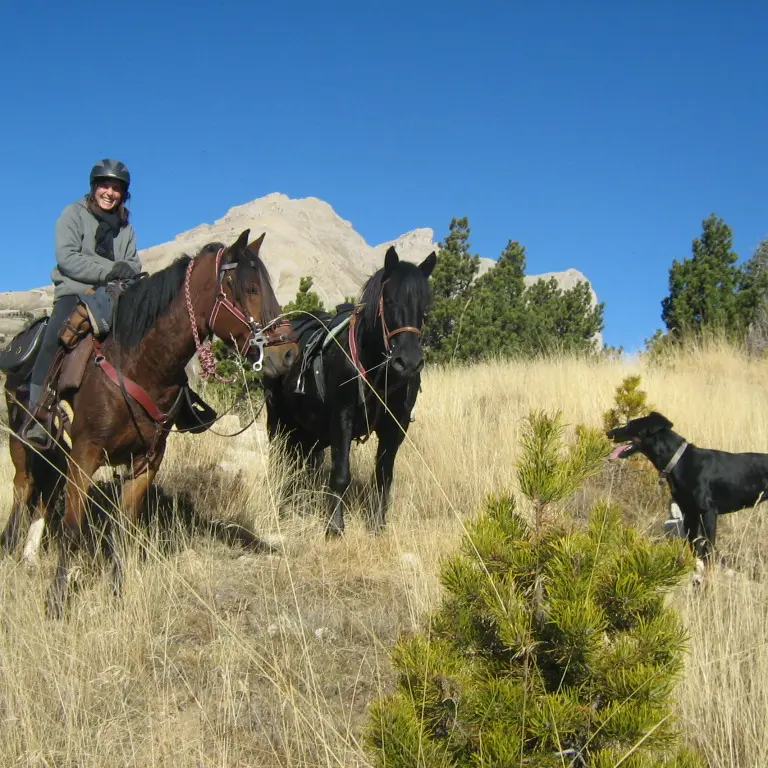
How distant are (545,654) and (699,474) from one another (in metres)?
3.74

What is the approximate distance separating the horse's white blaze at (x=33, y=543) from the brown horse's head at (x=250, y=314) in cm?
219

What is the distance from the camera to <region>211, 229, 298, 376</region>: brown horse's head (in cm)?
381

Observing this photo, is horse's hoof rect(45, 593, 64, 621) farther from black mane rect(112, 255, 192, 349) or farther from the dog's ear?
the dog's ear

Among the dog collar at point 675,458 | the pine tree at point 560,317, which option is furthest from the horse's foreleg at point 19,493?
the pine tree at point 560,317

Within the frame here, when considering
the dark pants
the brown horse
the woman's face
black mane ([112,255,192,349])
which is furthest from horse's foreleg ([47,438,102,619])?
the woman's face

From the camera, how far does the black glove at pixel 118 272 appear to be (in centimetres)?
441

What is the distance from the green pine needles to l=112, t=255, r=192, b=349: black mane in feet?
9.48

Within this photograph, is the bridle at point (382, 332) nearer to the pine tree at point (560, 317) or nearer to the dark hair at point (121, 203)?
the dark hair at point (121, 203)

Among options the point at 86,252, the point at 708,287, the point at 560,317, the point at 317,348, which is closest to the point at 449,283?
the point at 560,317

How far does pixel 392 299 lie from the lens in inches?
195

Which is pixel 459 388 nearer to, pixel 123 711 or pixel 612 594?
pixel 123 711

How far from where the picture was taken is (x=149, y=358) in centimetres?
411

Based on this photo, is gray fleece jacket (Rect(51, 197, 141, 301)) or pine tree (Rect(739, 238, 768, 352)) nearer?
gray fleece jacket (Rect(51, 197, 141, 301))

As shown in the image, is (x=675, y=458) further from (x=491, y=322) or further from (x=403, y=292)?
(x=491, y=322)
